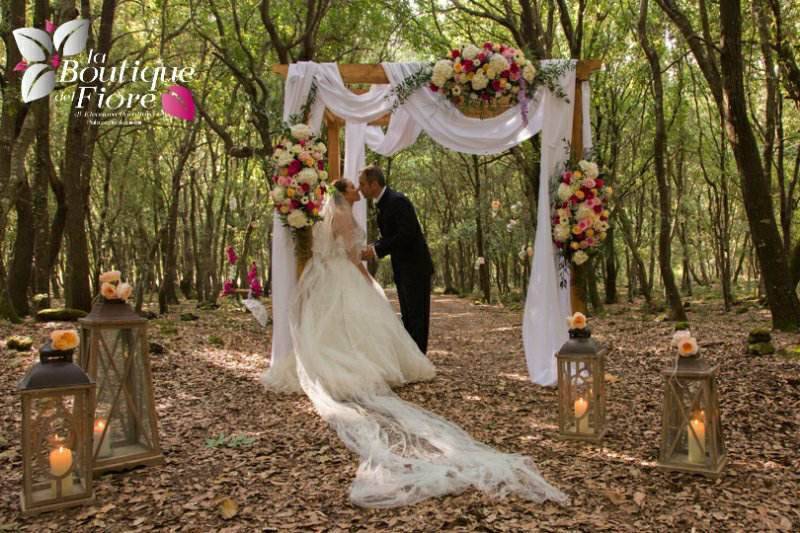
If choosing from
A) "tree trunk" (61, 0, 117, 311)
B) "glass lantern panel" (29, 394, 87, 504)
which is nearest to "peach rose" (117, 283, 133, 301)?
"glass lantern panel" (29, 394, 87, 504)

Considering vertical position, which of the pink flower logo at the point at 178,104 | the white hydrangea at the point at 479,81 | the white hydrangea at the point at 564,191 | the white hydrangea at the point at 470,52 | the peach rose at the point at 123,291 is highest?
the pink flower logo at the point at 178,104

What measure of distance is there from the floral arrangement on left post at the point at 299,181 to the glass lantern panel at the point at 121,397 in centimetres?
289

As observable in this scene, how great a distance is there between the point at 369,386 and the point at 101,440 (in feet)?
8.36

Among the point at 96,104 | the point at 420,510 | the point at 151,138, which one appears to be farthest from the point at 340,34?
the point at 420,510

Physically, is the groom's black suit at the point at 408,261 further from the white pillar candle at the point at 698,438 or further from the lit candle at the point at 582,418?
the white pillar candle at the point at 698,438

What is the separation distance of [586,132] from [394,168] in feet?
65.5

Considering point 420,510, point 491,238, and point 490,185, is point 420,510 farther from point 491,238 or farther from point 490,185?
point 490,185

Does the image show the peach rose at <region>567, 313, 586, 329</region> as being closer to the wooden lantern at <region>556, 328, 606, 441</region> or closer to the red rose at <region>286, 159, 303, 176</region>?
the wooden lantern at <region>556, 328, 606, 441</region>

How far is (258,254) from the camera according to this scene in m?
33.8

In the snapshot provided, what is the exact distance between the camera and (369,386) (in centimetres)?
588

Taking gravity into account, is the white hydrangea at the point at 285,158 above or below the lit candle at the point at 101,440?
above

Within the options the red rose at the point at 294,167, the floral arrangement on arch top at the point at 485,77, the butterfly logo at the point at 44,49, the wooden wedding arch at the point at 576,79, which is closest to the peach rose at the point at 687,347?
the wooden wedding arch at the point at 576,79

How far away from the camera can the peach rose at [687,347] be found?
378 centimetres

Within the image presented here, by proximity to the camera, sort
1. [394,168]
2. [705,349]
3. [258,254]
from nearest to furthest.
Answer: [705,349] → [394,168] → [258,254]
